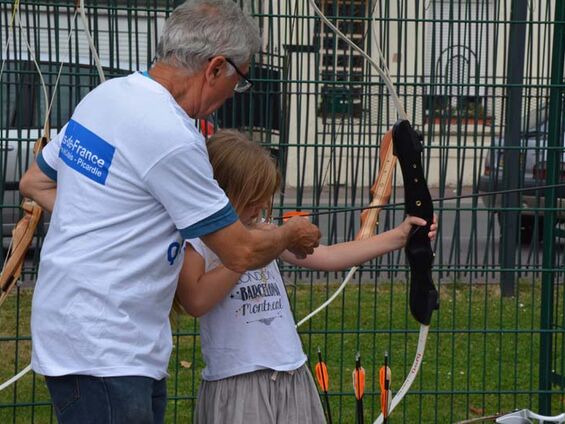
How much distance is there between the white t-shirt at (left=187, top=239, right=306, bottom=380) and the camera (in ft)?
11.4

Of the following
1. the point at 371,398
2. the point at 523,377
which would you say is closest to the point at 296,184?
the point at 371,398

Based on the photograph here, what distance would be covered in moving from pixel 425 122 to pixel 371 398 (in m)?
1.39

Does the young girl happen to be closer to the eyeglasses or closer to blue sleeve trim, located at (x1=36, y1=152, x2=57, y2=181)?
the eyeglasses

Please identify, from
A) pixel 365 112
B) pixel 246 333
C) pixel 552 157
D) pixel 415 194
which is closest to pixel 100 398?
pixel 246 333

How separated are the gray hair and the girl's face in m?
0.45

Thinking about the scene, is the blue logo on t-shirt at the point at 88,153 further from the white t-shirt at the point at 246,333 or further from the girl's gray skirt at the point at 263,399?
the girl's gray skirt at the point at 263,399

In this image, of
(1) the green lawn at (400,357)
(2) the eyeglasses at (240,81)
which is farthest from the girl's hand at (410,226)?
(1) the green lawn at (400,357)

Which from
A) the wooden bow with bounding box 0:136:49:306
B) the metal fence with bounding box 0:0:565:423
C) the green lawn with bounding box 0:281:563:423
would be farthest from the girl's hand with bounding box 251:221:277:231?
the green lawn with bounding box 0:281:563:423

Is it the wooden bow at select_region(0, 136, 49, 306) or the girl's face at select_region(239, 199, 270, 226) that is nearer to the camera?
the girl's face at select_region(239, 199, 270, 226)

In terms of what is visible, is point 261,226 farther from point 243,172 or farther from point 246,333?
point 246,333

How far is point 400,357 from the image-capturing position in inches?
270

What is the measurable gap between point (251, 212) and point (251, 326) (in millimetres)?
333

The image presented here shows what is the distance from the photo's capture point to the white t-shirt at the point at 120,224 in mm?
2918

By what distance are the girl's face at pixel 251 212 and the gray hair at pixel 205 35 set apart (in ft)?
1.49
